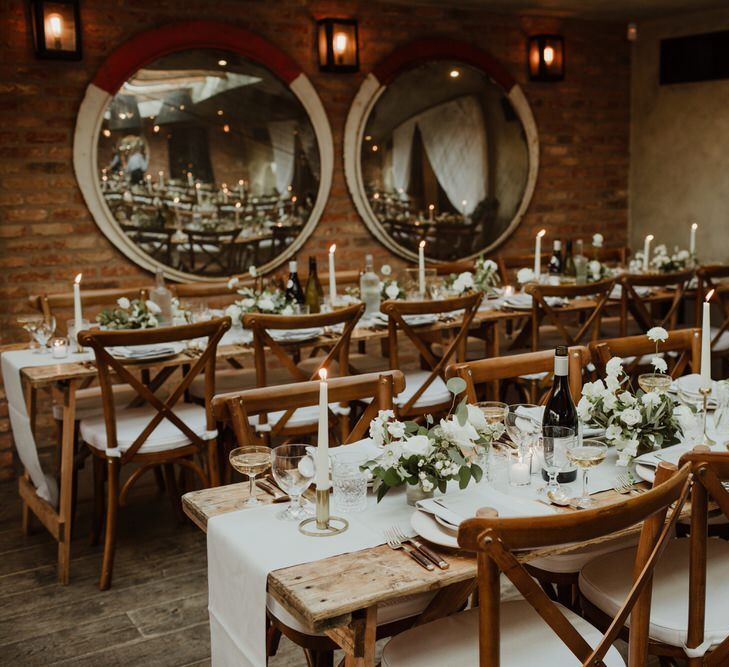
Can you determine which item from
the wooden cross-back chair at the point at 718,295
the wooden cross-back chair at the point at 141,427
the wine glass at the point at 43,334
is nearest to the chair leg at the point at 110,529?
the wooden cross-back chair at the point at 141,427

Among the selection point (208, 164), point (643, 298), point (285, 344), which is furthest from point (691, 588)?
point (208, 164)

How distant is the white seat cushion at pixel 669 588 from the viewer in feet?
6.42

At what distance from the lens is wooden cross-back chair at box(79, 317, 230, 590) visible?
10.9ft

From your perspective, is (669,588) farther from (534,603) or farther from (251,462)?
(251,462)

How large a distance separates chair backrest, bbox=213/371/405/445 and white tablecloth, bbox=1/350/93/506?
4.72 ft

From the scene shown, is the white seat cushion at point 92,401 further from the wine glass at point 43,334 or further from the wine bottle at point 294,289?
the wine bottle at point 294,289

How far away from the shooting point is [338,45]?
580cm

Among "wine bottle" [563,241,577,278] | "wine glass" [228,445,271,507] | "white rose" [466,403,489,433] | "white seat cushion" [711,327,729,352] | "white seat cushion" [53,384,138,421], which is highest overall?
"wine bottle" [563,241,577,278]

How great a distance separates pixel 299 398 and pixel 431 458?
1.98ft

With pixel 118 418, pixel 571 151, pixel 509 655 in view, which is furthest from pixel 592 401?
pixel 571 151

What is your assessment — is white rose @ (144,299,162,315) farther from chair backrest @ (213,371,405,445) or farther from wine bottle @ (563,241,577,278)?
wine bottle @ (563,241,577,278)

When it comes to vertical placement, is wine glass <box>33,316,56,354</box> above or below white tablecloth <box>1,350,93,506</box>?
above

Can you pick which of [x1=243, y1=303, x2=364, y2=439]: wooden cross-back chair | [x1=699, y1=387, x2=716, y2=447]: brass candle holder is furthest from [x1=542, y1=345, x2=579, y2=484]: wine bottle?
[x1=243, y1=303, x2=364, y2=439]: wooden cross-back chair

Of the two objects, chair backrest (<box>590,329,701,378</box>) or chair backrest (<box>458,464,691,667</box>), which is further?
chair backrest (<box>590,329,701,378</box>)
